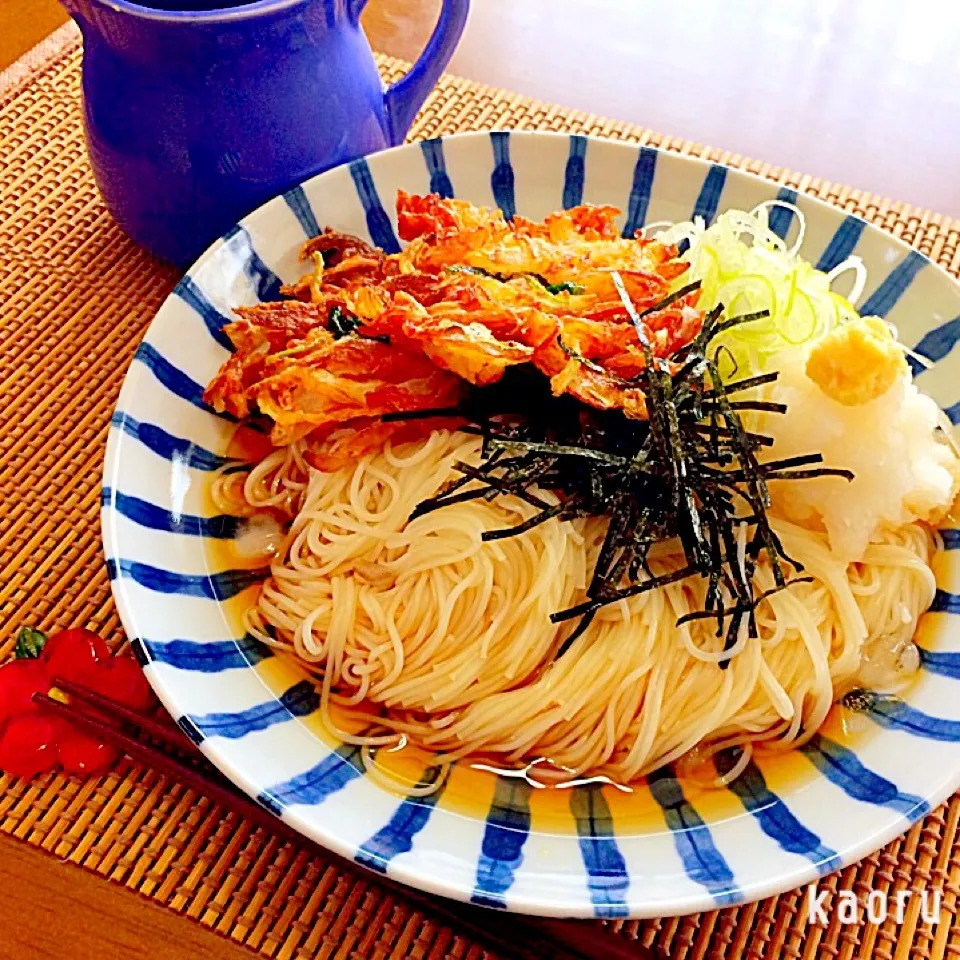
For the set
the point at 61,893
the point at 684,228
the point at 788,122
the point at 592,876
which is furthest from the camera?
the point at 788,122

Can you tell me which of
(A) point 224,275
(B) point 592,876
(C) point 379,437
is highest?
(A) point 224,275

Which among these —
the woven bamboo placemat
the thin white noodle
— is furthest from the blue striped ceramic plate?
the woven bamboo placemat

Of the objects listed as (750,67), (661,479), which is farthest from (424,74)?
(750,67)

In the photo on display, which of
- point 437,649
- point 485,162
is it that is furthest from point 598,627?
point 485,162

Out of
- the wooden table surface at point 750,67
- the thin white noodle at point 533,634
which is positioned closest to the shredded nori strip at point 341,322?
the thin white noodle at point 533,634

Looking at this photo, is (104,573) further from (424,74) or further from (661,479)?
(424,74)

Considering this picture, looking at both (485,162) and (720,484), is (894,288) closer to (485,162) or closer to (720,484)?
(720,484)
